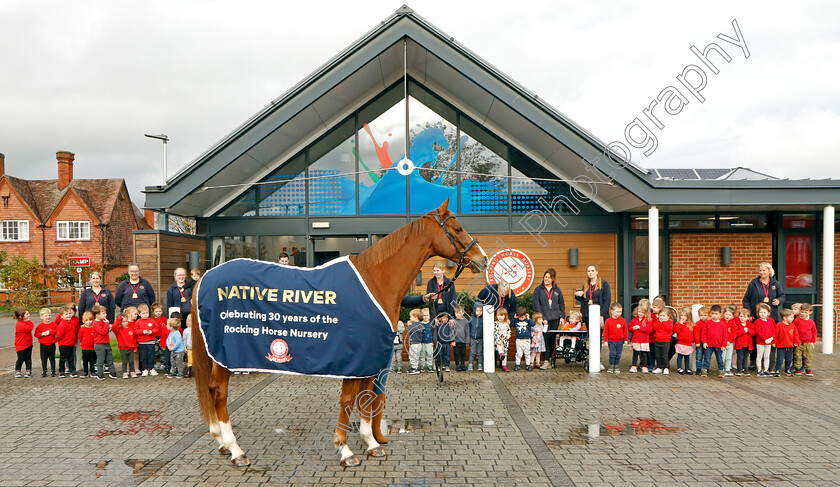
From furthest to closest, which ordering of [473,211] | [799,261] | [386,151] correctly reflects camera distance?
[799,261]
[473,211]
[386,151]

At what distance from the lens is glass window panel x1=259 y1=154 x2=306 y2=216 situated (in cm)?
1135

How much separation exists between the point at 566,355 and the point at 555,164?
4046 mm

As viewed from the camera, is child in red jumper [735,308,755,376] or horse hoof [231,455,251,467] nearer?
horse hoof [231,455,251,467]

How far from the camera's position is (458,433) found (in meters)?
5.31

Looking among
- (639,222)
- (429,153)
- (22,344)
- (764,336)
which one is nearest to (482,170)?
(429,153)

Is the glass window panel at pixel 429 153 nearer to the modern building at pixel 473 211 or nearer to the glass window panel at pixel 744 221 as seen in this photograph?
the modern building at pixel 473 211

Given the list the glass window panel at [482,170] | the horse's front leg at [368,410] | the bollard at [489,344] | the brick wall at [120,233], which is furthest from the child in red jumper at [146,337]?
the brick wall at [120,233]

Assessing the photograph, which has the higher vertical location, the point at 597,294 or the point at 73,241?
the point at 73,241

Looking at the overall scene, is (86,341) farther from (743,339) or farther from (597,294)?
(743,339)

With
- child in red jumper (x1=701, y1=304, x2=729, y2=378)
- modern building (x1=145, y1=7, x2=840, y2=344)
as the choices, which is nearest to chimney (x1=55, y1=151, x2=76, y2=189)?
modern building (x1=145, y1=7, x2=840, y2=344)

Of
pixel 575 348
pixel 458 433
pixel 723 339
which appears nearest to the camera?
pixel 458 433

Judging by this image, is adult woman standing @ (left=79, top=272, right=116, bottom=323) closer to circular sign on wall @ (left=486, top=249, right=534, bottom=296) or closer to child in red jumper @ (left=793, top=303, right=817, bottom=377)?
A: circular sign on wall @ (left=486, top=249, right=534, bottom=296)

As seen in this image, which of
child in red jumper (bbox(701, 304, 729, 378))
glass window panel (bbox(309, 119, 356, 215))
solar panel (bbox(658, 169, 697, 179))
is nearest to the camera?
child in red jumper (bbox(701, 304, 729, 378))

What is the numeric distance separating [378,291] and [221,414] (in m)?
1.79
